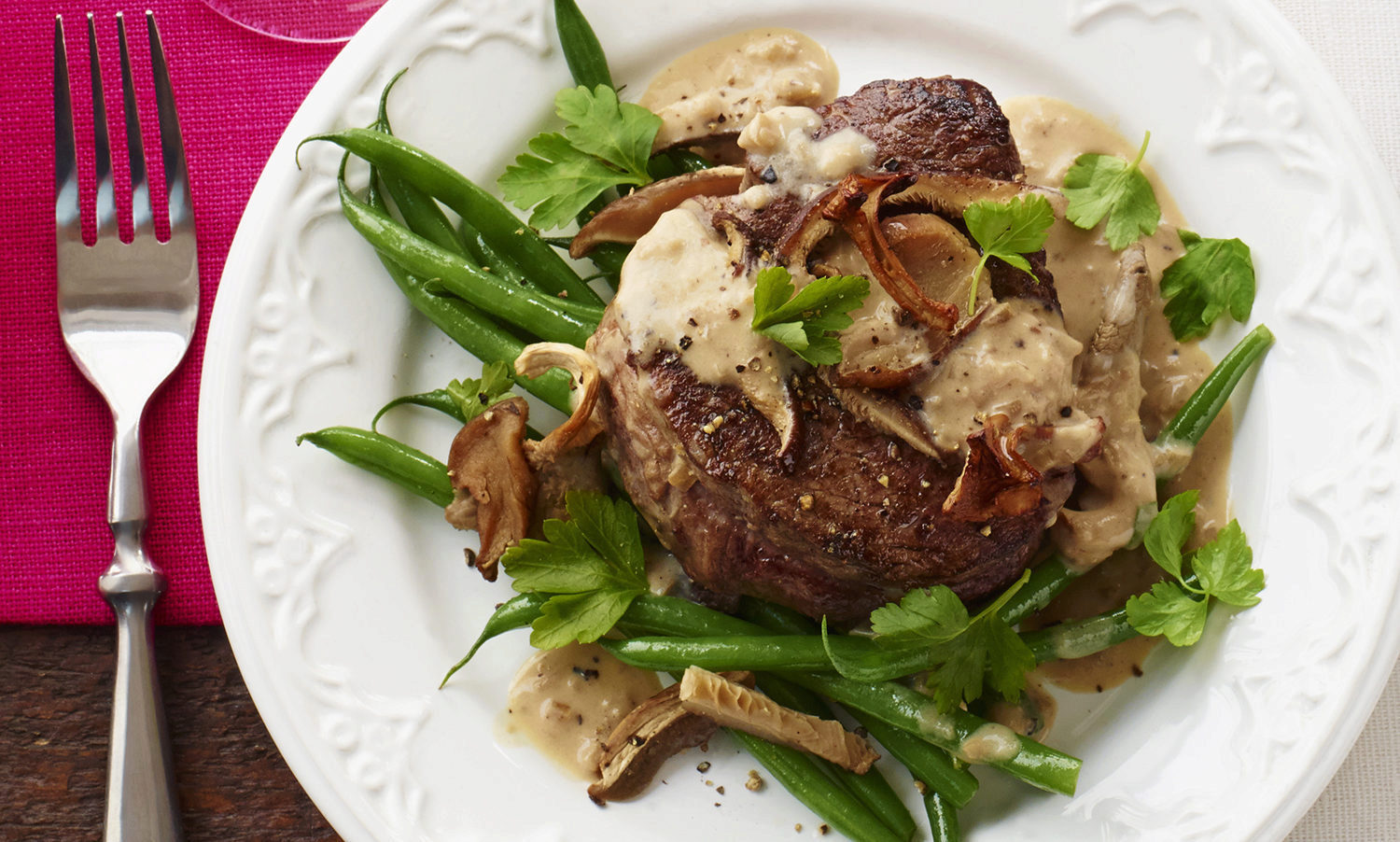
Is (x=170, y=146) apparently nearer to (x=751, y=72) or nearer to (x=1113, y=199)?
(x=751, y=72)

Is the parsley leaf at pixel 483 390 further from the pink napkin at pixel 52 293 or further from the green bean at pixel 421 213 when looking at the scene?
the pink napkin at pixel 52 293

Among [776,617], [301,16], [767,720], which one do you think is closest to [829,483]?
[776,617]

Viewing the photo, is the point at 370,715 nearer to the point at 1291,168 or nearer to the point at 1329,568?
the point at 1329,568

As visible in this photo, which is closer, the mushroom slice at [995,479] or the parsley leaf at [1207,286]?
the mushroom slice at [995,479]

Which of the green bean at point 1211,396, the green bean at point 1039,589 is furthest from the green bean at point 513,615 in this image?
the green bean at point 1211,396

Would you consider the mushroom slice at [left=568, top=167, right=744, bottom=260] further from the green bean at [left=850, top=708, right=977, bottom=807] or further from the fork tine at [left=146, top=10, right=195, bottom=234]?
the green bean at [left=850, top=708, right=977, bottom=807]

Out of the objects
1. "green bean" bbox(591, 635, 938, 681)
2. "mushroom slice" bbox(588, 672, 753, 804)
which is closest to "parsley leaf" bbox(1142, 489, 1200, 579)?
"green bean" bbox(591, 635, 938, 681)
